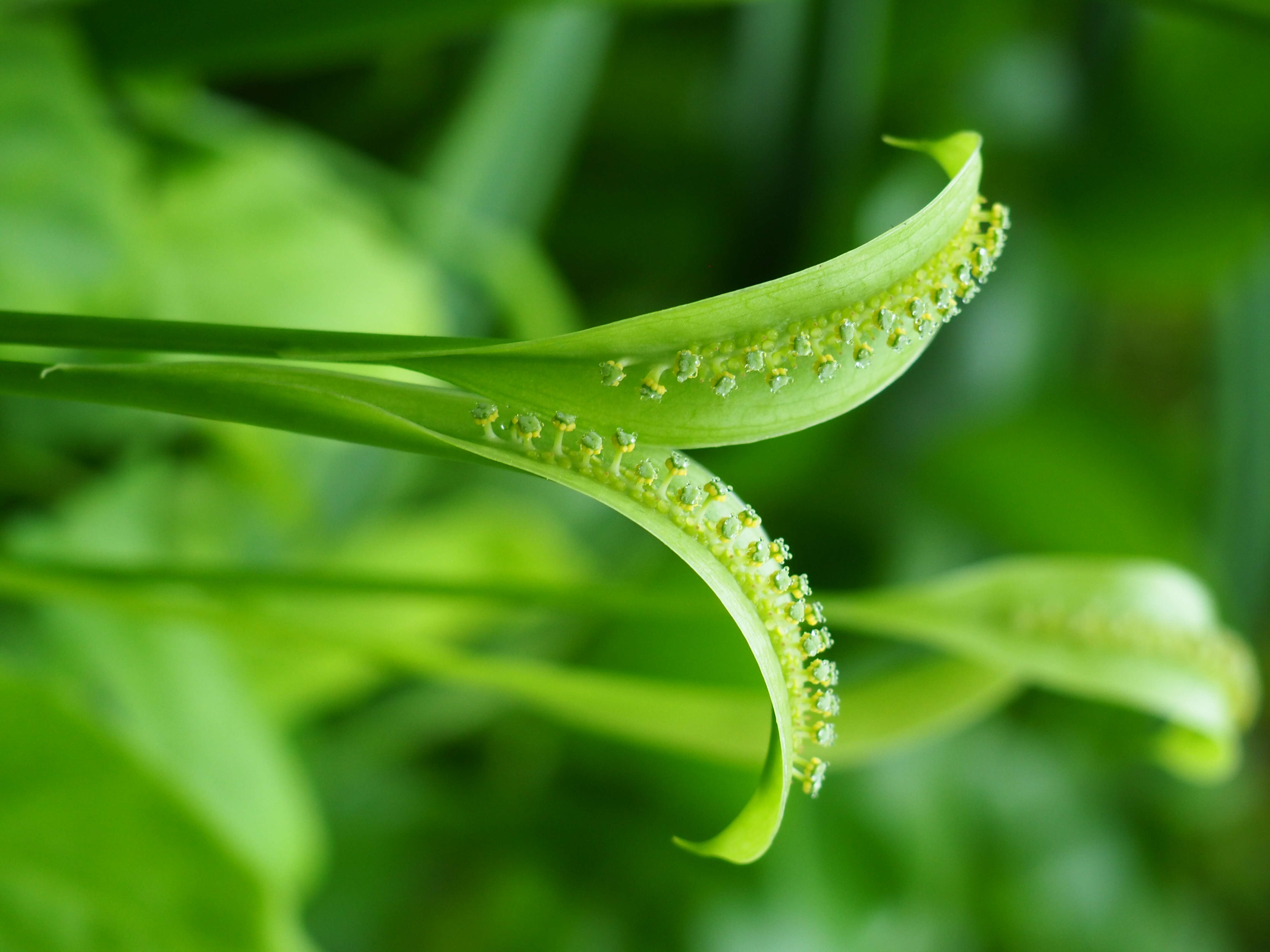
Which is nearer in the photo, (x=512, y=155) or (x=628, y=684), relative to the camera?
(x=628, y=684)

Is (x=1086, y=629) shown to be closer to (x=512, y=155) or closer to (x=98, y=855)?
(x=98, y=855)

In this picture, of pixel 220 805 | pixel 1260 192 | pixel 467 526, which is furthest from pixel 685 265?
pixel 220 805

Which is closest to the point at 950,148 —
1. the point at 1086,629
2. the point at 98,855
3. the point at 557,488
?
the point at 1086,629

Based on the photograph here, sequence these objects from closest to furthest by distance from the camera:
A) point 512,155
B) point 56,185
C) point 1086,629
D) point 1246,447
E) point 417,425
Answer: point 417,425 < point 1086,629 < point 56,185 < point 512,155 < point 1246,447

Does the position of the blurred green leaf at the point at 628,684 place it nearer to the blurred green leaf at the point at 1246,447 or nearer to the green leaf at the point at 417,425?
the green leaf at the point at 417,425

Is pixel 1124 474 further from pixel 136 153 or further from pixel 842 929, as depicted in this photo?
pixel 136 153

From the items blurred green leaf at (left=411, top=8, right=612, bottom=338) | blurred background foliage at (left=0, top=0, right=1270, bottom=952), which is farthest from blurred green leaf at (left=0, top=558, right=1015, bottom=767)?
blurred green leaf at (left=411, top=8, right=612, bottom=338)

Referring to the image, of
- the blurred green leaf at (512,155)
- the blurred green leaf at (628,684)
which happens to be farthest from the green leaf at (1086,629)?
the blurred green leaf at (512,155)

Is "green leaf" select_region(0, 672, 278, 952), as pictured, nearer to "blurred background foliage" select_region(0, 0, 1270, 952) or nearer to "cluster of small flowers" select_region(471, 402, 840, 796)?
"blurred background foliage" select_region(0, 0, 1270, 952)
